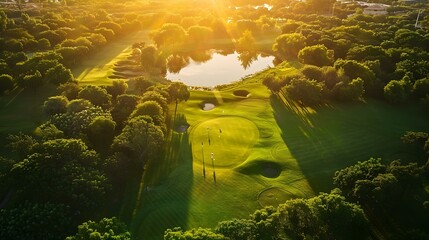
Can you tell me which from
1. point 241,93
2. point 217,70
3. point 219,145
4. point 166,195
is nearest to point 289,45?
point 217,70

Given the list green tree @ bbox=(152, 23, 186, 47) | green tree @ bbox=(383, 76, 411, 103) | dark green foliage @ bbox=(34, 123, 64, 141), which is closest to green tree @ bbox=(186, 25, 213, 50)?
green tree @ bbox=(152, 23, 186, 47)

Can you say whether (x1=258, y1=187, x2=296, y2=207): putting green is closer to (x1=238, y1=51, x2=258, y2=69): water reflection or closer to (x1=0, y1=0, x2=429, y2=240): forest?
(x1=0, y1=0, x2=429, y2=240): forest

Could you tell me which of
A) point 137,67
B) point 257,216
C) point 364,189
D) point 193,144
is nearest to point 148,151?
point 193,144

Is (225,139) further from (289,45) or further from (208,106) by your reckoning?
(289,45)

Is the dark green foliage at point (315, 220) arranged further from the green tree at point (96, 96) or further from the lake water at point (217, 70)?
the lake water at point (217, 70)

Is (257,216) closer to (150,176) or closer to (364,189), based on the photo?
(364,189)

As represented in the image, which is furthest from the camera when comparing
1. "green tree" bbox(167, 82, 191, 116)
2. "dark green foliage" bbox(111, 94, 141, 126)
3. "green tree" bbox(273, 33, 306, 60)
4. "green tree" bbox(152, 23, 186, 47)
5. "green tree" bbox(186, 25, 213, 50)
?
"green tree" bbox(186, 25, 213, 50)
